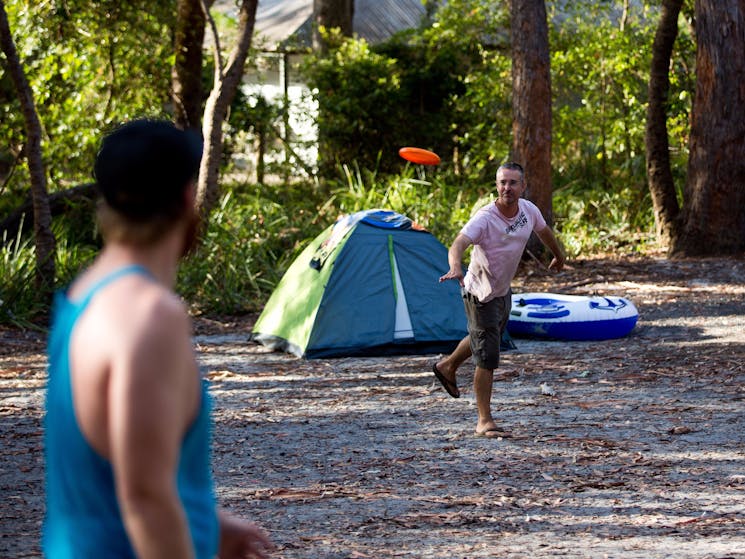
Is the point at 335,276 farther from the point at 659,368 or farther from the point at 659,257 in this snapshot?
the point at 659,257

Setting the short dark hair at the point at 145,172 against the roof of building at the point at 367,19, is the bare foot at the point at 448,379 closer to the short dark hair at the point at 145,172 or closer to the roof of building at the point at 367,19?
the short dark hair at the point at 145,172

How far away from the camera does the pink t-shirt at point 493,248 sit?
6688 mm

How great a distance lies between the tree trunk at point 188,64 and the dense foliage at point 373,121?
534mm

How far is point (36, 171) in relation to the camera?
38.6 feet

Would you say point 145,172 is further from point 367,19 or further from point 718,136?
point 367,19

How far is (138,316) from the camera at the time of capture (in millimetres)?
1687

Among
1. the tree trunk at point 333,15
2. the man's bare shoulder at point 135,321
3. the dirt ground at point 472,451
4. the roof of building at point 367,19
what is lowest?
the dirt ground at point 472,451

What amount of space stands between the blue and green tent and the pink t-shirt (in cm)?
329

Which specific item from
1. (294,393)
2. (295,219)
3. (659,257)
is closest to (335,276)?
(294,393)

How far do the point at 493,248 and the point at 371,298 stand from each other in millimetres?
3494

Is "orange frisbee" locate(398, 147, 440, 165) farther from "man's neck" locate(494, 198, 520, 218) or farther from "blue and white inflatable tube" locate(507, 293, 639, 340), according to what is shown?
"man's neck" locate(494, 198, 520, 218)

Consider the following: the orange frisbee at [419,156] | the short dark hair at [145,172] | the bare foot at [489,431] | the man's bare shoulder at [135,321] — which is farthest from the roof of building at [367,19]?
the man's bare shoulder at [135,321]

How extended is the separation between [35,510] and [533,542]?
239cm

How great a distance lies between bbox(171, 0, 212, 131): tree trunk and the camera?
15914 millimetres
